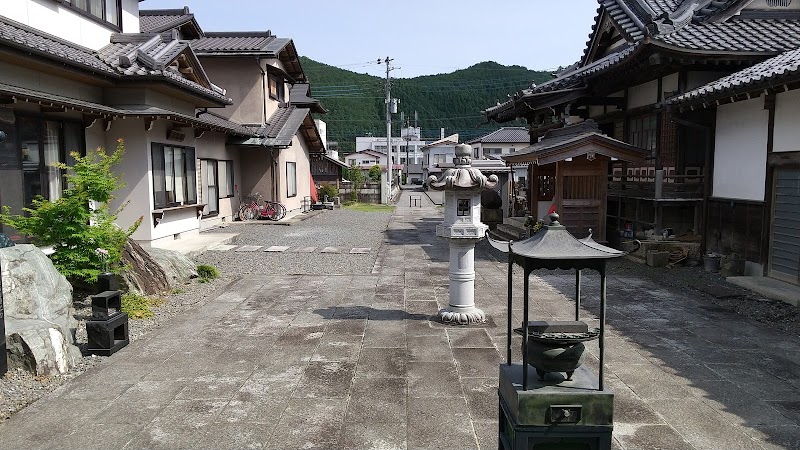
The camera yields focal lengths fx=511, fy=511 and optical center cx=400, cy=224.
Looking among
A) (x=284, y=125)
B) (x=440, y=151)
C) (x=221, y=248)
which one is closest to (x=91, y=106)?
(x=221, y=248)

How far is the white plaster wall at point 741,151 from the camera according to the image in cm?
1030

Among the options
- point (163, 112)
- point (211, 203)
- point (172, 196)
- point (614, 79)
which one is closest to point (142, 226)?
point (172, 196)

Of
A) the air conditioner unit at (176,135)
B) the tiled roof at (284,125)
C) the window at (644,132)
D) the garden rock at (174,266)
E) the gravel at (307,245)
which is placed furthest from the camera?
the tiled roof at (284,125)

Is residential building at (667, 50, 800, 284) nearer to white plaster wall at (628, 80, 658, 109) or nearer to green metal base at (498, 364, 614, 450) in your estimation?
white plaster wall at (628, 80, 658, 109)

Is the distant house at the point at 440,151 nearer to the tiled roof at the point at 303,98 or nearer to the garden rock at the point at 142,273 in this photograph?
the tiled roof at the point at 303,98

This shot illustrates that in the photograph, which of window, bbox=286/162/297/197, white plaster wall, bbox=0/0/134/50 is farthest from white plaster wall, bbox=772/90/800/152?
window, bbox=286/162/297/197

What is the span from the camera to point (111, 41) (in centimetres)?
1277

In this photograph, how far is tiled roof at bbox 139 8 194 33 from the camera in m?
18.8

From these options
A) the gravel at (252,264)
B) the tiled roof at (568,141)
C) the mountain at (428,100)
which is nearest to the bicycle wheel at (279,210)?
→ the gravel at (252,264)

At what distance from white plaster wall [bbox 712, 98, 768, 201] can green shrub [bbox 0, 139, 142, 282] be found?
11.9m

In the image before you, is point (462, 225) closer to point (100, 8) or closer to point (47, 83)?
point (47, 83)

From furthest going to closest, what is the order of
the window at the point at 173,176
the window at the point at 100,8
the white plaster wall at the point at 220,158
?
the white plaster wall at the point at 220,158 → the window at the point at 173,176 → the window at the point at 100,8

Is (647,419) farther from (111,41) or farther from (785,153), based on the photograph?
(111,41)

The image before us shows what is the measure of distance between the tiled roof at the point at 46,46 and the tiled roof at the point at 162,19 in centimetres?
815
